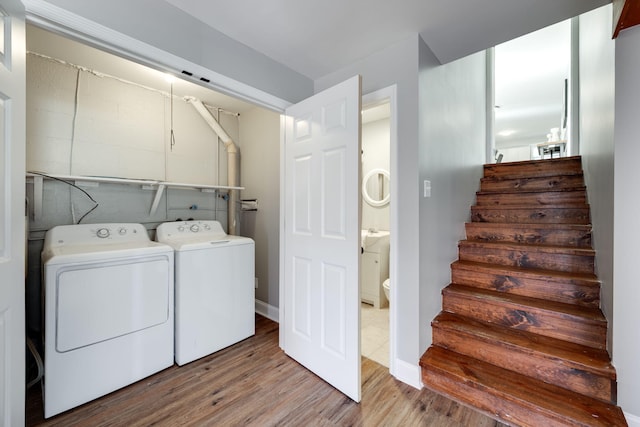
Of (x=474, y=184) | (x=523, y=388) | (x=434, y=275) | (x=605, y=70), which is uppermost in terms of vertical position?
(x=605, y=70)

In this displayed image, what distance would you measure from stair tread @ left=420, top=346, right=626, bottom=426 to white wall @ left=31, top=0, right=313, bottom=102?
2.22 m

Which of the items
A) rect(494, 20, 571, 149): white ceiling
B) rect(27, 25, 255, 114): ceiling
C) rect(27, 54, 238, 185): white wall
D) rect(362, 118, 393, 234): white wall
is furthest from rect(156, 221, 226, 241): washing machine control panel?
rect(494, 20, 571, 149): white ceiling

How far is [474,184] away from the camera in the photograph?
303 centimetres

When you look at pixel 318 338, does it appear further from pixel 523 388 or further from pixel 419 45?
pixel 419 45

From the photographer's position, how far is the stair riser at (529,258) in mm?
2004

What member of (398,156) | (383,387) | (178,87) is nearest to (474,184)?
(398,156)

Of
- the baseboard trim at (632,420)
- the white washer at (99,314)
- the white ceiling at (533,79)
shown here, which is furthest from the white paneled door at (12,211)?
the white ceiling at (533,79)

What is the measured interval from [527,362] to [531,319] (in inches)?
12.3

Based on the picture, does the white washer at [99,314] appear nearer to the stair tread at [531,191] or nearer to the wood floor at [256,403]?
the wood floor at [256,403]

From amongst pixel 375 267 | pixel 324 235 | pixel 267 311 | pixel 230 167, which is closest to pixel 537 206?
pixel 375 267

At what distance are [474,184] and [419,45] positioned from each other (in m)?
1.89

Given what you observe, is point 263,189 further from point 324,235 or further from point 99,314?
point 99,314

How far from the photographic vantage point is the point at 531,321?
180 centimetres

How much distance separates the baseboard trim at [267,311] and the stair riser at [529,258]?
6.26 feet
